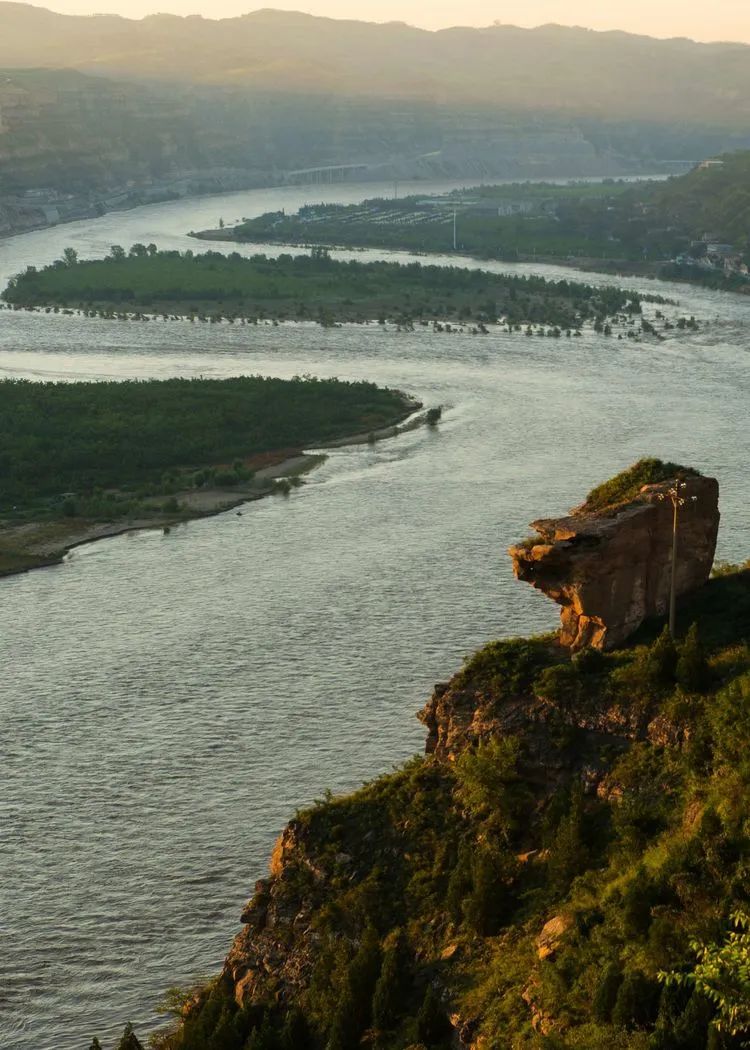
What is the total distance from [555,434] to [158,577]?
3143 cm

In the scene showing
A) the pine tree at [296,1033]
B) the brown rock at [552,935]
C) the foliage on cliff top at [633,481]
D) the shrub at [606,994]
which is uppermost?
the foliage on cliff top at [633,481]

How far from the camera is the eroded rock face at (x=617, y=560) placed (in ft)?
120

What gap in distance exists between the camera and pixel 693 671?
33.8 meters

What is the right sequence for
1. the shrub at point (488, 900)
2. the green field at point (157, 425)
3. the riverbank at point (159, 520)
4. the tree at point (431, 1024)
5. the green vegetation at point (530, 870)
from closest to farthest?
the green vegetation at point (530, 870) < the tree at point (431, 1024) < the shrub at point (488, 900) < the riverbank at point (159, 520) < the green field at point (157, 425)

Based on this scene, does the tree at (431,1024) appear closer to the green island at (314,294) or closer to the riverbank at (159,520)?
the riverbank at (159,520)

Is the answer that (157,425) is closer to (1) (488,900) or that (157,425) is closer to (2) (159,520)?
(2) (159,520)

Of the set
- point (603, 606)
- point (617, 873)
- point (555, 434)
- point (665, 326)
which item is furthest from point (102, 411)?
point (617, 873)

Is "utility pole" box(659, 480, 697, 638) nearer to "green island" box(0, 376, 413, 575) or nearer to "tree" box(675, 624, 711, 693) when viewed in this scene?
"tree" box(675, 624, 711, 693)

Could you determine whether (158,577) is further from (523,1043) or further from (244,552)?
(523,1043)

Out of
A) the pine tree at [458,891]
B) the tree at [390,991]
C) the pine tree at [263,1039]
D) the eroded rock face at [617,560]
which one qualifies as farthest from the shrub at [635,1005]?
the eroded rock face at [617,560]

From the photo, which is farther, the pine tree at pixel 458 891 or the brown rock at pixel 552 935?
the pine tree at pixel 458 891

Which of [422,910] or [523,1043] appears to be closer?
[523,1043]

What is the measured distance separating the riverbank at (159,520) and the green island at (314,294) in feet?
157

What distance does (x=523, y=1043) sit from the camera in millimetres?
27266
